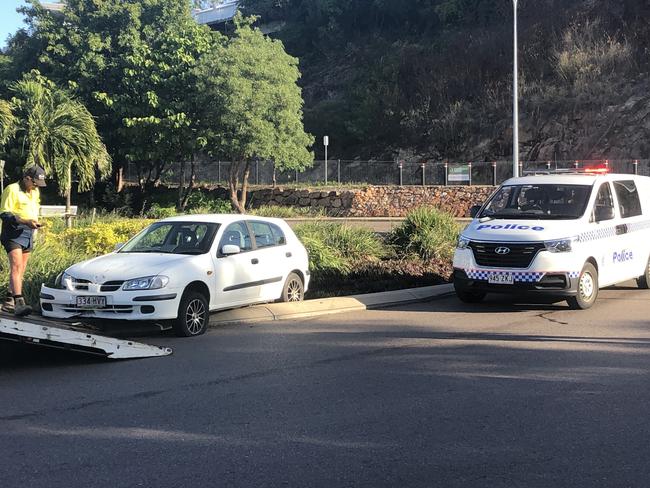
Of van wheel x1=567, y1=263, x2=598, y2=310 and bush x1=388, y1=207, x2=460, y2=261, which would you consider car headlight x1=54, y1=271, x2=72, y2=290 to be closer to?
van wheel x1=567, y1=263, x2=598, y2=310

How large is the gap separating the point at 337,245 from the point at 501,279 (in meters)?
4.87

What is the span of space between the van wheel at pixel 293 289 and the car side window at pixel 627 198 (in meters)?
5.34

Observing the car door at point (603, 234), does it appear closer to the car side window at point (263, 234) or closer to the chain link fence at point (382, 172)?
the car side window at point (263, 234)

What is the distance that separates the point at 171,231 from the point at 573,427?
250 inches

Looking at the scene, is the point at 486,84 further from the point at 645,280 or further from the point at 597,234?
the point at 597,234

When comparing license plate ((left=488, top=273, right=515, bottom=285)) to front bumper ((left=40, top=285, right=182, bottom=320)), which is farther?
license plate ((left=488, top=273, right=515, bottom=285))

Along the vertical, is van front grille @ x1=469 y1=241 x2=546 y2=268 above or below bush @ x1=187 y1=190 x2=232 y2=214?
below

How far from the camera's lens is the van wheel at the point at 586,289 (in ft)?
35.3

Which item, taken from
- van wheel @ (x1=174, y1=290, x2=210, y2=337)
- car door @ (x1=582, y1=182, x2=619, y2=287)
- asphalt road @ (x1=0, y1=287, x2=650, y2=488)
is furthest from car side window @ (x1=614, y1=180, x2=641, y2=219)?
van wheel @ (x1=174, y1=290, x2=210, y2=337)

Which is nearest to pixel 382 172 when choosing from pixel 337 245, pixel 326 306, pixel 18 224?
pixel 337 245

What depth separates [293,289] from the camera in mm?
11359

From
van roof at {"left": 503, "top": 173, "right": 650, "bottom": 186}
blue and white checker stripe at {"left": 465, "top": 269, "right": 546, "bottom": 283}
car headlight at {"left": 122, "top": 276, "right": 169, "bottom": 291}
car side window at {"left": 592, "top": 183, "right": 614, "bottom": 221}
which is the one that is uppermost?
van roof at {"left": 503, "top": 173, "right": 650, "bottom": 186}

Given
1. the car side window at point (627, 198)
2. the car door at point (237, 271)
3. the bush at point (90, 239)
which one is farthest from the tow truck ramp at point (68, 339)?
the car side window at point (627, 198)

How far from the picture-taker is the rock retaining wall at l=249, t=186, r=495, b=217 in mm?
34750
